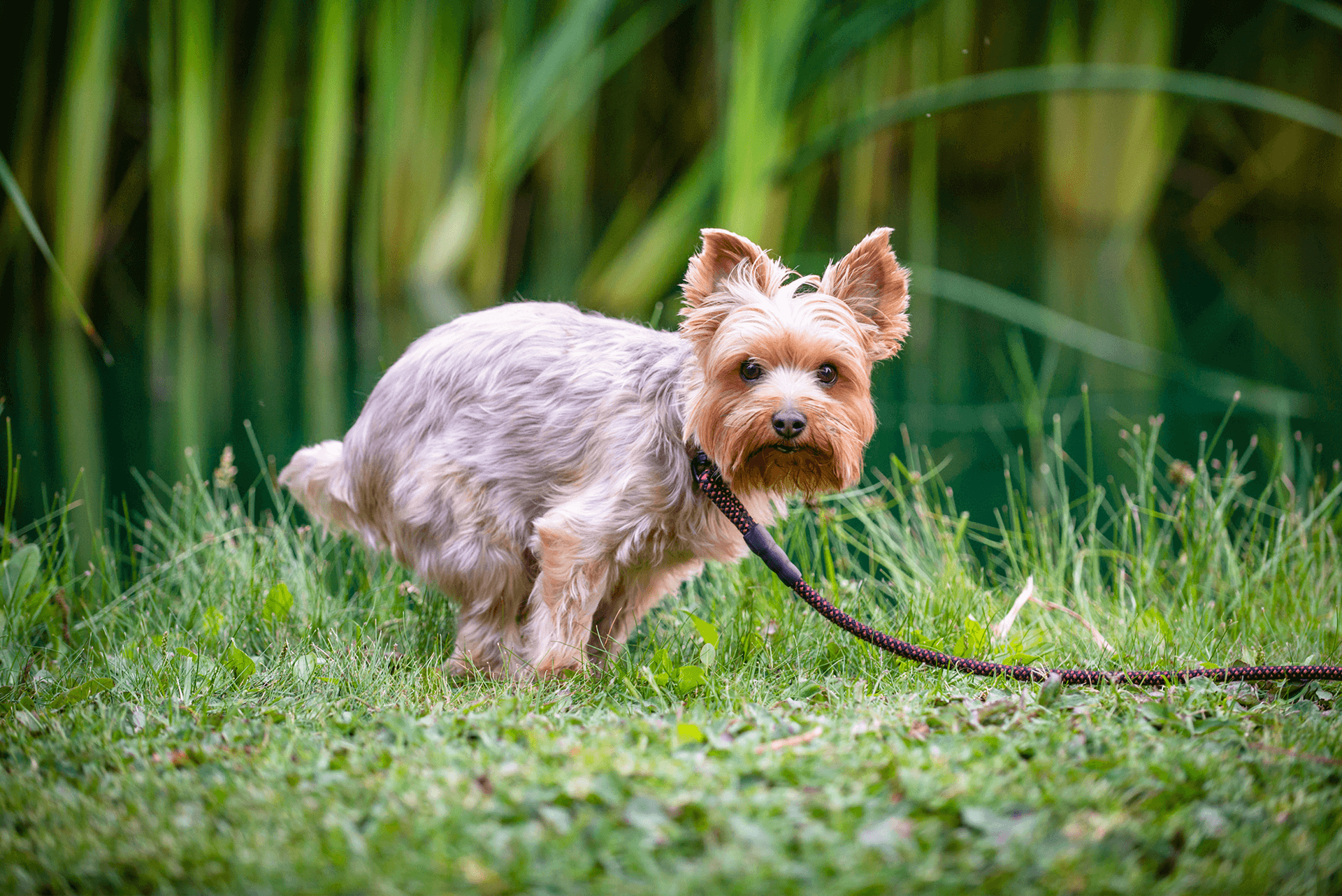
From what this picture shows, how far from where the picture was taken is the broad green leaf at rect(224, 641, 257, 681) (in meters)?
3.59

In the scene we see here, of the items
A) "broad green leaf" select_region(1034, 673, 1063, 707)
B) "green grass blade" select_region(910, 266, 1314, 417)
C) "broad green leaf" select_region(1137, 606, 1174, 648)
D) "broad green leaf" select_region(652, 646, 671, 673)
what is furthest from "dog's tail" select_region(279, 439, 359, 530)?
"green grass blade" select_region(910, 266, 1314, 417)

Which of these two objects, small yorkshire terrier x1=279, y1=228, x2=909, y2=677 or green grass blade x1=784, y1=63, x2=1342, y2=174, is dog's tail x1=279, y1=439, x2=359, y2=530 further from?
green grass blade x1=784, y1=63, x2=1342, y2=174

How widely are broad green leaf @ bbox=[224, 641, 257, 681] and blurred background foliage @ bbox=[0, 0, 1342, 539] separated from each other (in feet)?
5.25

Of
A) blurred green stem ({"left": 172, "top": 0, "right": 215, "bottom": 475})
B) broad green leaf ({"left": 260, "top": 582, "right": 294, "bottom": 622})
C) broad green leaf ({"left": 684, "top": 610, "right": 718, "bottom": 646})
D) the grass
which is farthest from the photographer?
blurred green stem ({"left": 172, "top": 0, "right": 215, "bottom": 475})

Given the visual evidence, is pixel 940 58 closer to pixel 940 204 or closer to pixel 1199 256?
pixel 1199 256

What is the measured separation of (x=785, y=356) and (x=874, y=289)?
1.49 ft

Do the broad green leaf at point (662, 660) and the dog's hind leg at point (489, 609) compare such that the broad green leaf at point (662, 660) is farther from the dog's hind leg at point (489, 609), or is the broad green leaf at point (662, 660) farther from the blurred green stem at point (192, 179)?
the blurred green stem at point (192, 179)

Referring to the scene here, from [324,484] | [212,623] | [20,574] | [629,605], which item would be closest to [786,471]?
[629,605]

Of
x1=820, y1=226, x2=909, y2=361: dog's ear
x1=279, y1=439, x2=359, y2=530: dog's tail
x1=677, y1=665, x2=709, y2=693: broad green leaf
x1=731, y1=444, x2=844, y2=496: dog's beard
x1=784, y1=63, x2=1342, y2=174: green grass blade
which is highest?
x1=784, y1=63, x2=1342, y2=174: green grass blade

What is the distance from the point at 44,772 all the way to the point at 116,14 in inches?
303

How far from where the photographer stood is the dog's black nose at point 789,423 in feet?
11.0

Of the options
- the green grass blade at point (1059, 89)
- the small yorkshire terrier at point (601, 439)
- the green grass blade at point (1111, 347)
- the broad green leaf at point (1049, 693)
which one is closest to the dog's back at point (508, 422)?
the small yorkshire terrier at point (601, 439)

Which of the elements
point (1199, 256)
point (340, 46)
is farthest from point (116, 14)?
point (1199, 256)

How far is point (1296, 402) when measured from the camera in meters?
8.68
